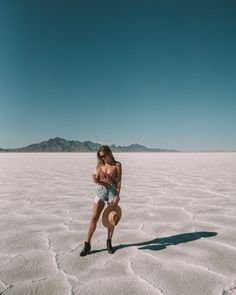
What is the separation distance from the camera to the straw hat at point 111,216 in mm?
3461

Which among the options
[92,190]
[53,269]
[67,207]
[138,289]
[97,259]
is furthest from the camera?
[92,190]

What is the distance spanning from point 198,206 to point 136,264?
315 cm

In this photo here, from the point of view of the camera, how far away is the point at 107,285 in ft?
9.25

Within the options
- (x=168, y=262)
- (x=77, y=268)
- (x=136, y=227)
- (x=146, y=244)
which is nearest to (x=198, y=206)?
(x=136, y=227)

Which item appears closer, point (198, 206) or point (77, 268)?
point (77, 268)

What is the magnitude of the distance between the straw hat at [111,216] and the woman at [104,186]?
5cm

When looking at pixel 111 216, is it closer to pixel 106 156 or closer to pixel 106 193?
pixel 106 193

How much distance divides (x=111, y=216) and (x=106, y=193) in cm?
23

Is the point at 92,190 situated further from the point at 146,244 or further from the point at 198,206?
the point at 146,244

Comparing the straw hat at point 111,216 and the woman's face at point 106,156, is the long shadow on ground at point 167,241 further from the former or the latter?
the woman's face at point 106,156

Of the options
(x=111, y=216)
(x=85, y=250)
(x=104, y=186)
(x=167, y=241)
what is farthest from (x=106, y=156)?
(x=167, y=241)

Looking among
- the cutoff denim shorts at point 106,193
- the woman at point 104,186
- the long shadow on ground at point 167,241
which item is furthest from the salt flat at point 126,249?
the cutoff denim shorts at point 106,193

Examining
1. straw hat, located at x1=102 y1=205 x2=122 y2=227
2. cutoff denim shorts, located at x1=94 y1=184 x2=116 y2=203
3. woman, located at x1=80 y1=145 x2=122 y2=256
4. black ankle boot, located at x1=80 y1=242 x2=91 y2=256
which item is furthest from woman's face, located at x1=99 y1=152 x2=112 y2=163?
black ankle boot, located at x1=80 y1=242 x2=91 y2=256

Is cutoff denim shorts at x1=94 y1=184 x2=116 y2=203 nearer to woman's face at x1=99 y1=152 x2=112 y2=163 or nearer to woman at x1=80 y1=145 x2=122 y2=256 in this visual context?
woman at x1=80 y1=145 x2=122 y2=256
